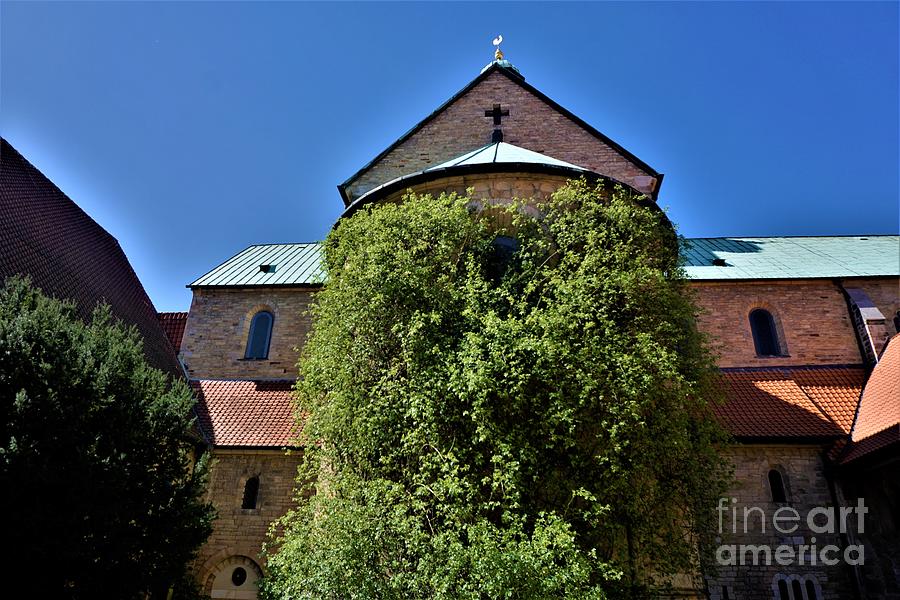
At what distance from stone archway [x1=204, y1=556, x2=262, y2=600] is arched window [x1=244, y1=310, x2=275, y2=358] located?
5.24m

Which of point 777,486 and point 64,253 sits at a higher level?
point 64,253

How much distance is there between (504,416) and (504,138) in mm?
8478

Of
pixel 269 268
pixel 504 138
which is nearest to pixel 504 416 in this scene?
pixel 504 138

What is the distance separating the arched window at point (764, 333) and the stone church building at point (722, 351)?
35 mm

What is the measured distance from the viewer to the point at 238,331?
656 inches

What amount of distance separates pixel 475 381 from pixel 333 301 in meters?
3.52

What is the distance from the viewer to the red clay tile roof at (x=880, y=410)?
1189cm

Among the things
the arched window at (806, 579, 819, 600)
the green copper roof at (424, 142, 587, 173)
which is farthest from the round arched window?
the arched window at (806, 579, 819, 600)

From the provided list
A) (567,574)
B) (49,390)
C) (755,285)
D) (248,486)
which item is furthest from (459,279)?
(755,285)

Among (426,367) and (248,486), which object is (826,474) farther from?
(248,486)

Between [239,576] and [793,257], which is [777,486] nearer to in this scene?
[793,257]

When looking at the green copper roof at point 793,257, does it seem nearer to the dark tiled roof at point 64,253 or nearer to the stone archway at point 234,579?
the stone archway at point 234,579

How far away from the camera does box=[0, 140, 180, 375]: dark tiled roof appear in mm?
11273

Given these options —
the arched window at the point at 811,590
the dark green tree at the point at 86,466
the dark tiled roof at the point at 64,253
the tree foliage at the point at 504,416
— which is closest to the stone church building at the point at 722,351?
the arched window at the point at 811,590
